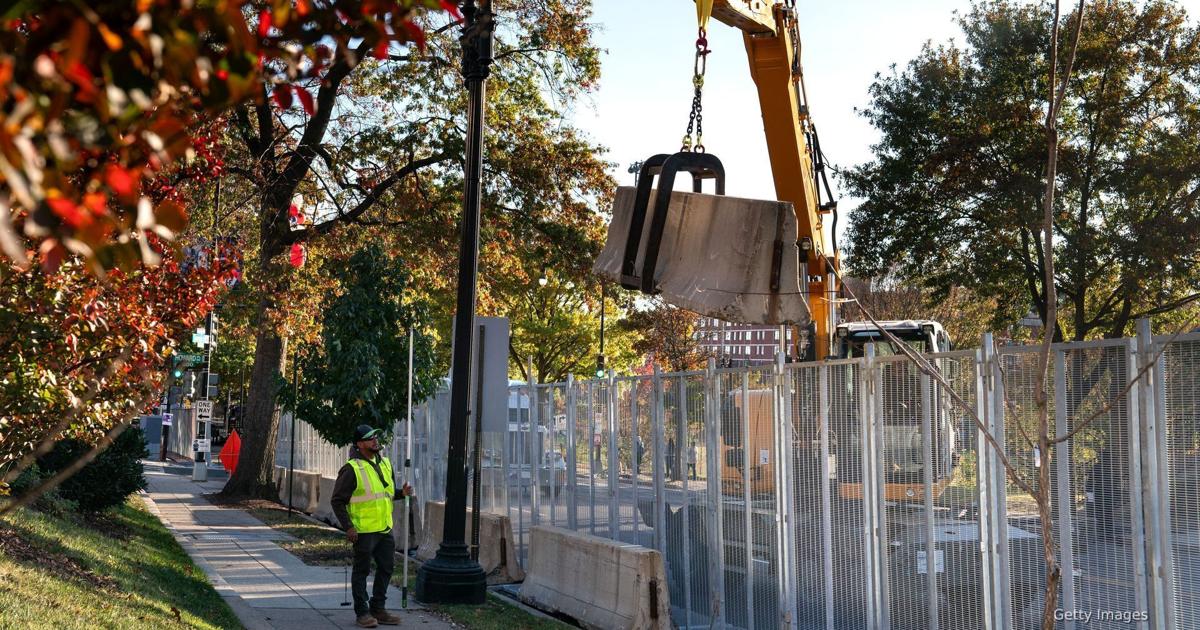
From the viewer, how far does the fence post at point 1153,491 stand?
7105 mm

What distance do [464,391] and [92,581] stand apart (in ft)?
13.7

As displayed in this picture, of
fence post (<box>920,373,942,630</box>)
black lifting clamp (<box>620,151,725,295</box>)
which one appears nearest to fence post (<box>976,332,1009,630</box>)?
fence post (<box>920,373,942,630</box>)

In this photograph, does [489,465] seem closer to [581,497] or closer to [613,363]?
[581,497]

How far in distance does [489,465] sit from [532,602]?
17.3ft

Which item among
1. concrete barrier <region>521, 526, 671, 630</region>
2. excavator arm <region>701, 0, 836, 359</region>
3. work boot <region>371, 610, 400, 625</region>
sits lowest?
work boot <region>371, 610, 400, 625</region>

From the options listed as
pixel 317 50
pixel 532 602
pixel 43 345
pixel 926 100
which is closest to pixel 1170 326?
pixel 926 100

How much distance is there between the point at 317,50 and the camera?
247cm

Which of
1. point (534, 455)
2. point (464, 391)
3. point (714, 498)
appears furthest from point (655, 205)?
point (534, 455)

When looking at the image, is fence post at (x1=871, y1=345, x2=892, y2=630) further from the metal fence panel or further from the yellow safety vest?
the yellow safety vest

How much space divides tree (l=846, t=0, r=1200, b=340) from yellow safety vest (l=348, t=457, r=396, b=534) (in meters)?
16.4

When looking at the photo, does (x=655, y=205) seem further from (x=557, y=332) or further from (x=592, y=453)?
(x=557, y=332)

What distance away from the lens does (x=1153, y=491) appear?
23.6 feet

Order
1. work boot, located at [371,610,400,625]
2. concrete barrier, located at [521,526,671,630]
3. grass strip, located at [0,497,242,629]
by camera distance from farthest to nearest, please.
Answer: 1. work boot, located at [371,610,400,625]
2. concrete barrier, located at [521,526,671,630]
3. grass strip, located at [0,497,242,629]

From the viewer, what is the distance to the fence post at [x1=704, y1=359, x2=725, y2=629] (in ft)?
38.5
